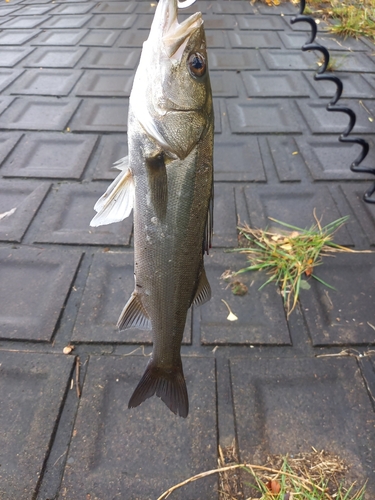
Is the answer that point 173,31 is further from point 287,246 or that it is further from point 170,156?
point 287,246

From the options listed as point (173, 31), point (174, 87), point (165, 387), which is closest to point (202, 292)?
point (165, 387)

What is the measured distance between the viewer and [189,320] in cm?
219

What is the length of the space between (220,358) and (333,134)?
8.17 ft

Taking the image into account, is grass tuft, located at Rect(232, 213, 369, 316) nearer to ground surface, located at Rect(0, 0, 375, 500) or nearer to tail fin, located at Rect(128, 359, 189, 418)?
ground surface, located at Rect(0, 0, 375, 500)

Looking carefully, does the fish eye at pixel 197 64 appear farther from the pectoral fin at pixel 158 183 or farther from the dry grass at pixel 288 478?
the dry grass at pixel 288 478

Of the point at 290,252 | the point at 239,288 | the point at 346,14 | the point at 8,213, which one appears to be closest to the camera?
the point at 239,288

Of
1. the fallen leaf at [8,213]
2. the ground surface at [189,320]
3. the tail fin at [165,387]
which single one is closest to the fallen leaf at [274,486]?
the ground surface at [189,320]

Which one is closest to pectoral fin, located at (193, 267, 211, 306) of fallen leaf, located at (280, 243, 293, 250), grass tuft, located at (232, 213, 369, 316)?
grass tuft, located at (232, 213, 369, 316)

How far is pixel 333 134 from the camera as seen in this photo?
11.6 feet

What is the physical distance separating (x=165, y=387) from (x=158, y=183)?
810 millimetres

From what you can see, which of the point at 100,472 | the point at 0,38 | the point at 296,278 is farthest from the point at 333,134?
the point at 0,38

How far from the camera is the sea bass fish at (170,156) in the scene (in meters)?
1.22

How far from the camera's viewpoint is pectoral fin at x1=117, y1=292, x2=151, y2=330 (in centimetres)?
145

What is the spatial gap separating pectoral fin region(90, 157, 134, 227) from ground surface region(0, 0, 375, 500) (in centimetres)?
96
